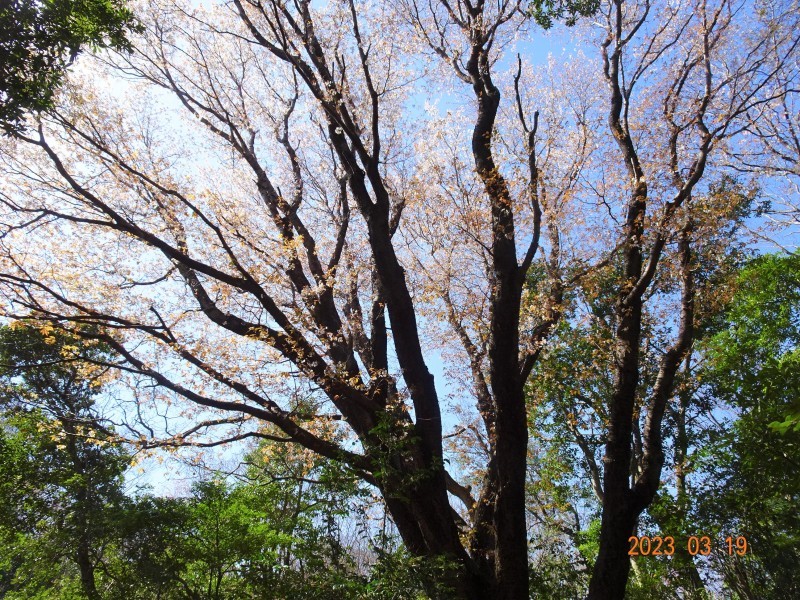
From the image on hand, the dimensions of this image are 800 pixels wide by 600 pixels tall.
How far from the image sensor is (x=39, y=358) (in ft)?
35.7

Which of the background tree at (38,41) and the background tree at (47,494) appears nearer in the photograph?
the background tree at (38,41)

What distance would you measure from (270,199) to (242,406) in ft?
11.2

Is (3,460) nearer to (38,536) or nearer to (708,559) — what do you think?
(38,536)

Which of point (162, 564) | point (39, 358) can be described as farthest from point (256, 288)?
point (39, 358)
